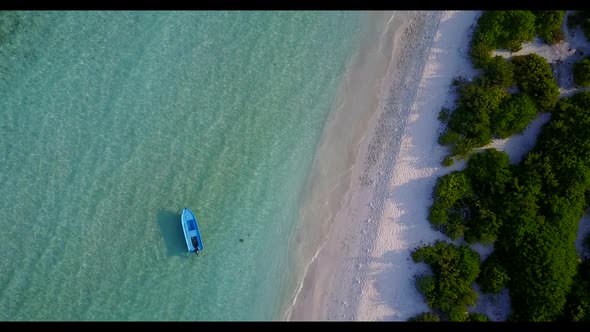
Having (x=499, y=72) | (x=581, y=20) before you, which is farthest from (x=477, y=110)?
(x=581, y=20)

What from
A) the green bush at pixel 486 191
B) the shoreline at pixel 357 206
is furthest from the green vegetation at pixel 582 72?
the shoreline at pixel 357 206

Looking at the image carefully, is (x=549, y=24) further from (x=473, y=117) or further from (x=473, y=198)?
(x=473, y=198)

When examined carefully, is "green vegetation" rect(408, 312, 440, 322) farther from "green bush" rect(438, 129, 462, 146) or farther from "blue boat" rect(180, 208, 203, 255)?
"blue boat" rect(180, 208, 203, 255)

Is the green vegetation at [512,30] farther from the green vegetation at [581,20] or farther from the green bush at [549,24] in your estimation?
the green vegetation at [581,20]

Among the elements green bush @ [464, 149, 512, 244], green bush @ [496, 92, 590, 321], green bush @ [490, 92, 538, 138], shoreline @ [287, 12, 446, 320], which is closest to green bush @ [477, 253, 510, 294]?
green bush @ [496, 92, 590, 321]

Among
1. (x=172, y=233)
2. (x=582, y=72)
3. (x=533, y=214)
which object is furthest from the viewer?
(x=172, y=233)
